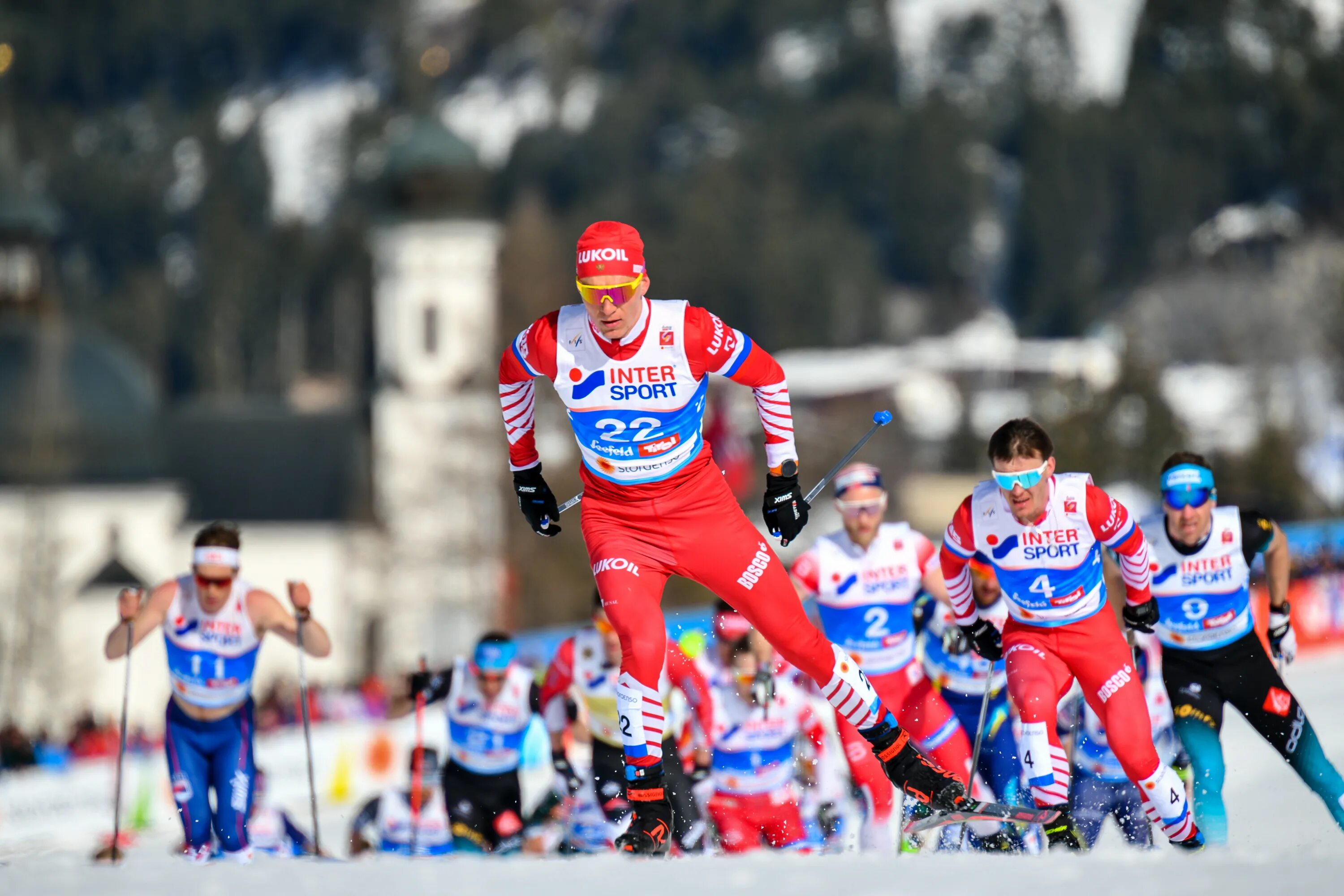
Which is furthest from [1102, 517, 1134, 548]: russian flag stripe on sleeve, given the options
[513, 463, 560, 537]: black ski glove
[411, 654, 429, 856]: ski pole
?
[411, 654, 429, 856]: ski pole

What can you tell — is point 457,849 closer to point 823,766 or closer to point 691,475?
point 823,766

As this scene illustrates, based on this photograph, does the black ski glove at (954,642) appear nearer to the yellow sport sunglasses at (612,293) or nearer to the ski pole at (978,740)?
the ski pole at (978,740)

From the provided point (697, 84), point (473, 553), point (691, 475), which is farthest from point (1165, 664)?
point (697, 84)

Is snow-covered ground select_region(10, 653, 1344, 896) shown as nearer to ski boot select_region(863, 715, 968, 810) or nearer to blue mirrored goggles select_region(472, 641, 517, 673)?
ski boot select_region(863, 715, 968, 810)

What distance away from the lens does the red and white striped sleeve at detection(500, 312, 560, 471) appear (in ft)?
27.9

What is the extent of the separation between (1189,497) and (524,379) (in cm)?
354

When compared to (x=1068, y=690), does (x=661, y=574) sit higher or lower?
higher

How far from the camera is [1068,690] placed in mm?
9430

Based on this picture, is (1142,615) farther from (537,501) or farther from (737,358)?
(537,501)

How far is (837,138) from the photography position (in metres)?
128

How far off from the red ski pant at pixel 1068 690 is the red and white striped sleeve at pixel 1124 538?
0.65ft

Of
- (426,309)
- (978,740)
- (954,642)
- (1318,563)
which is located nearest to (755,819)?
(954,642)

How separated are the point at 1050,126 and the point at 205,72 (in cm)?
8287

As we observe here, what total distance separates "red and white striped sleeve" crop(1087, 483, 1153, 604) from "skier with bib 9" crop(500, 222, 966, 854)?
52.2 inches
